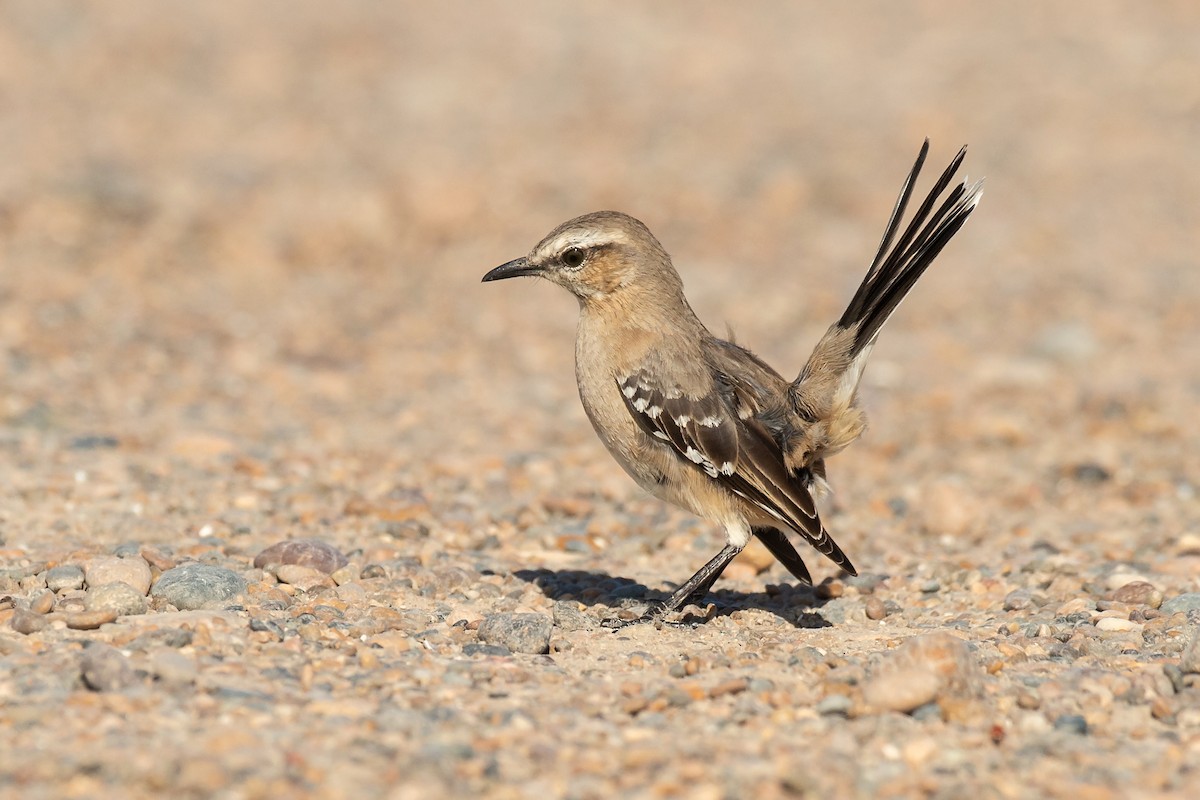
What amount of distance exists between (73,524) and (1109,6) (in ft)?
62.4

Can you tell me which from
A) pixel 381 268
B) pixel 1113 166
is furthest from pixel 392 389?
pixel 1113 166

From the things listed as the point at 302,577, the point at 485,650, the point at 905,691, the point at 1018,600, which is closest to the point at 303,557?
the point at 302,577

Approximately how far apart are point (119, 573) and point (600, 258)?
9.03 feet

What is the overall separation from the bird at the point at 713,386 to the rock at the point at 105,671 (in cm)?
240

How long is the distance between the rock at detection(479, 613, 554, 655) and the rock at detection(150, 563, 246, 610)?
1.16 meters

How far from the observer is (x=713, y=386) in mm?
6777

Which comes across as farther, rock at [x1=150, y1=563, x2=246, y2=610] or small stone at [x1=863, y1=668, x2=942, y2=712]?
rock at [x1=150, y1=563, x2=246, y2=610]

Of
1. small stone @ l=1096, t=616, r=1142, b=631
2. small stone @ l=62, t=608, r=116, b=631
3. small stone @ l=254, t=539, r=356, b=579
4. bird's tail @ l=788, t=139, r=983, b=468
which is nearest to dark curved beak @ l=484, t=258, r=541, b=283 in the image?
bird's tail @ l=788, t=139, r=983, b=468

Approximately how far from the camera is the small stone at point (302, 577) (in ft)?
21.3

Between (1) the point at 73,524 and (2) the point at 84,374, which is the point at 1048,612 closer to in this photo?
(1) the point at 73,524

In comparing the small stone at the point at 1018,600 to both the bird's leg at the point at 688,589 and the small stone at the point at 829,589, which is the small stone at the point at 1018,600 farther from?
the bird's leg at the point at 688,589

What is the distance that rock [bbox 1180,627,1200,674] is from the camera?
17.5 feet

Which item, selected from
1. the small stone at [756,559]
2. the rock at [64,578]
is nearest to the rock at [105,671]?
the rock at [64,578]

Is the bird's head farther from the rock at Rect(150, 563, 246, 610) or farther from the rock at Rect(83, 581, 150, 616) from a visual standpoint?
the rock at Rect(83, 581, 150, 616)
